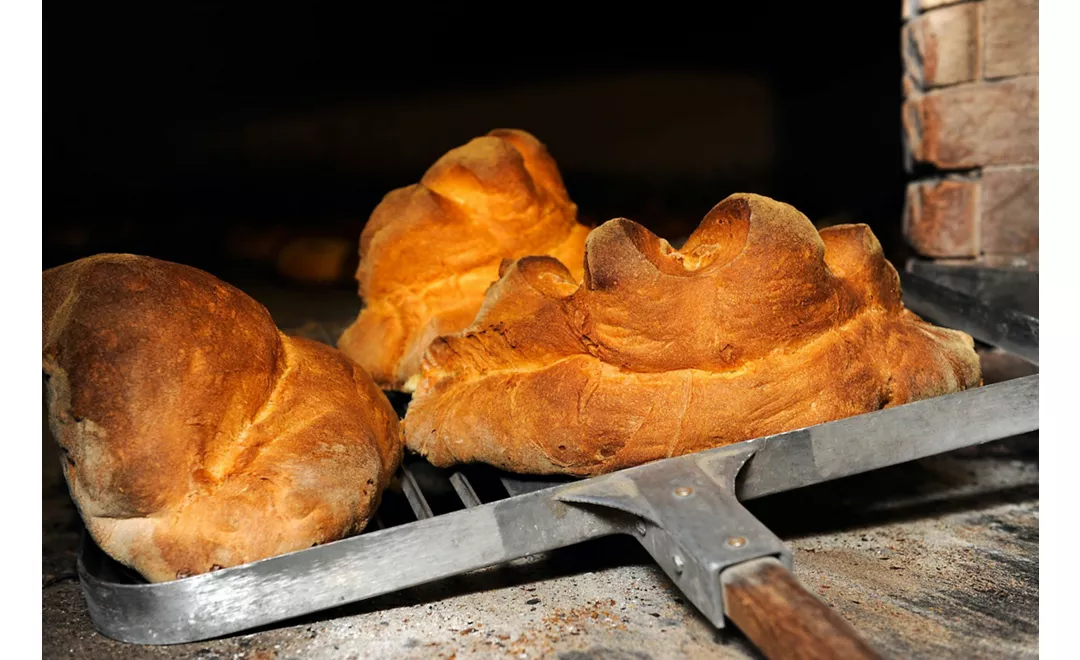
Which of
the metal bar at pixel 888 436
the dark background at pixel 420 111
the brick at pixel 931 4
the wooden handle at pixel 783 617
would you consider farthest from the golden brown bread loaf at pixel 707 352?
the dark background at pixel 420 111

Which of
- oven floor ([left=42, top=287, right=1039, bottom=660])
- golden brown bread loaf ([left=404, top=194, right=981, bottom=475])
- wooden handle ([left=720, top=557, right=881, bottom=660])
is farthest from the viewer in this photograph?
golden brown bread loaf ([left=404, top=194, right=981, bottom=475])

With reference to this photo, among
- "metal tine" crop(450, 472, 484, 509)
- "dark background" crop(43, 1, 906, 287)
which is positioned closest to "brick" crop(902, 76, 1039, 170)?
"dark background" crop(43, 1, 906, 287)

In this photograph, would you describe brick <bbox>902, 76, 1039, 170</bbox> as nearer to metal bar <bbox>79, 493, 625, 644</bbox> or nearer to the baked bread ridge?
metal bar <bbox>79, 493, 625, 644</bbox>

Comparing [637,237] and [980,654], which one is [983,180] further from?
[980,654]

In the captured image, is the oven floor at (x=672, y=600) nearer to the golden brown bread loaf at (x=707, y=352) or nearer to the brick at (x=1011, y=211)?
the golden brown bread loaf at (x=707, y=352)

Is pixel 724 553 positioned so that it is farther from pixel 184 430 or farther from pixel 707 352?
pixel 184 430

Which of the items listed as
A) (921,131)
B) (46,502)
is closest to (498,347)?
(46,502)

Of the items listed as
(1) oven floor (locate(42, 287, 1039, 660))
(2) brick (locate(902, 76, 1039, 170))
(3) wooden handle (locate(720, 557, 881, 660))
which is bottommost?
(1) oven floor (locate(42, 287, 1039, 660))
